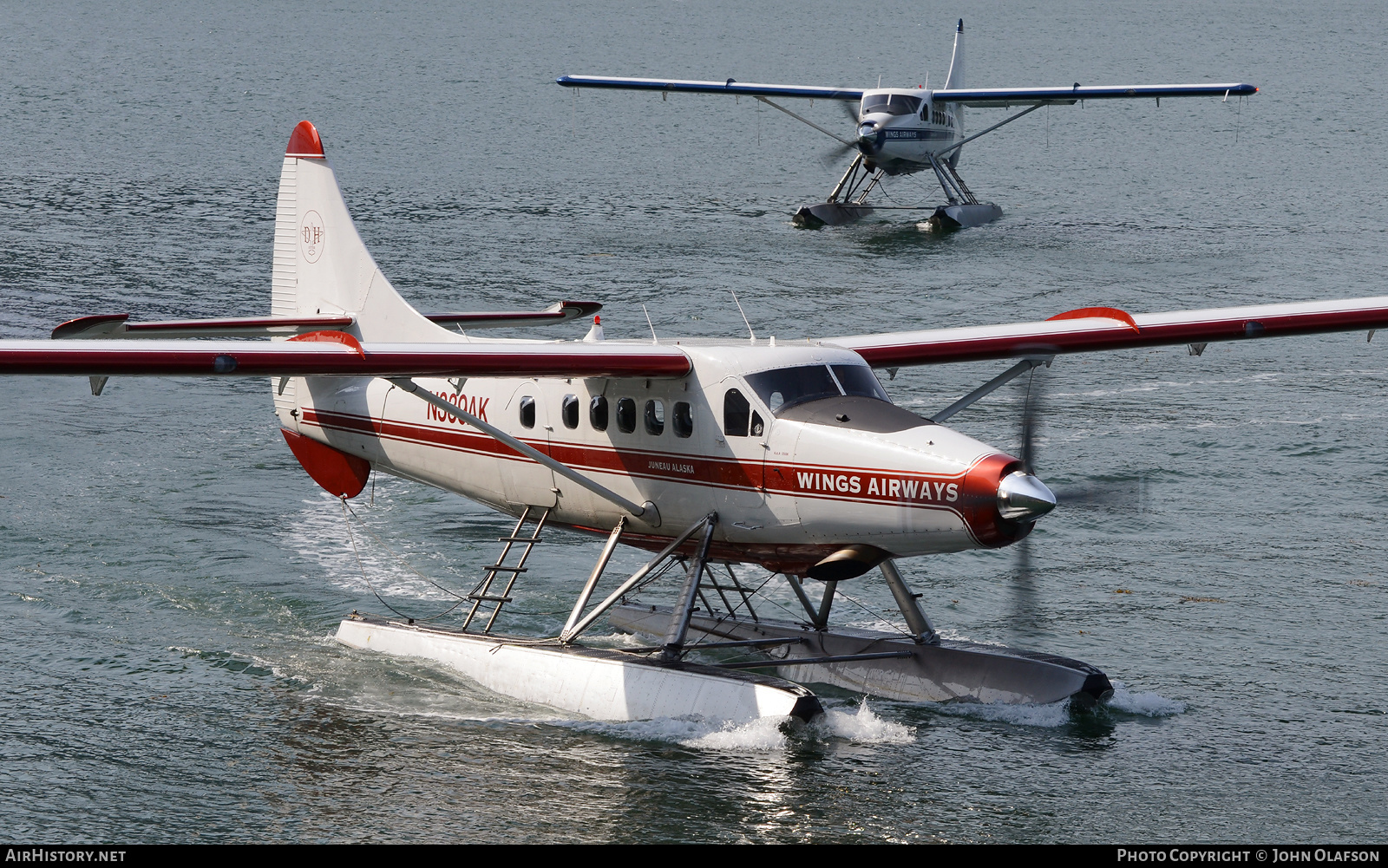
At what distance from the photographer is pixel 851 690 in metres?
13.6

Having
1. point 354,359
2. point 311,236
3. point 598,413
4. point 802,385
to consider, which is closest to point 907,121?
point 311,236

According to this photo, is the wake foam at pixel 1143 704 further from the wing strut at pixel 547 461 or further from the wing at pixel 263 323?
the wing at pixel 263 323

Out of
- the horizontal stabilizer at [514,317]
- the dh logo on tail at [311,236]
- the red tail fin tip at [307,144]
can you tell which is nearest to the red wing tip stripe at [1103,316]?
the horizontal stabilizer at [514,317]

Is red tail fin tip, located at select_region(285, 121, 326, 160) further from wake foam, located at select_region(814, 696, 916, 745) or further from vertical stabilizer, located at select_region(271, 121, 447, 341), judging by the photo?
wake foam, located at select_region(814, 696, 916, 745)

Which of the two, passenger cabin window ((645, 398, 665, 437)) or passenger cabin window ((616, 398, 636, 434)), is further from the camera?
passenger cabin window ((616, 398, 636, 434))

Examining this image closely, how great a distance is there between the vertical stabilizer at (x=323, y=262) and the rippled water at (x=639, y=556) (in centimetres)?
288

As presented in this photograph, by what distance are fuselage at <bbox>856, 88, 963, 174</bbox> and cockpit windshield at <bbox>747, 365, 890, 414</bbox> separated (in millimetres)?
30112

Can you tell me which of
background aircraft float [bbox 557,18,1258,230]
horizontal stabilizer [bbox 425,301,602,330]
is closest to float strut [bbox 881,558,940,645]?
horizontal stabilizer [bbox 425,301,602,330]

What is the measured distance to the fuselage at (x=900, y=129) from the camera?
41406 millimetres

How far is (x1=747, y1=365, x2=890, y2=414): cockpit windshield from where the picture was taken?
11.9m

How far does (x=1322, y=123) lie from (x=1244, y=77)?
81.6 ft

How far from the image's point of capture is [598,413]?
12.9 meters

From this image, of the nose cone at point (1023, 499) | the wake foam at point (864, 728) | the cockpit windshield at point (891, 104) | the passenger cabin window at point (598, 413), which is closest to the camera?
the nose cone at point (1023, 499)

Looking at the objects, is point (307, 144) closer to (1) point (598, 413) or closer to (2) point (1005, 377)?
(1) point (598, 413)
